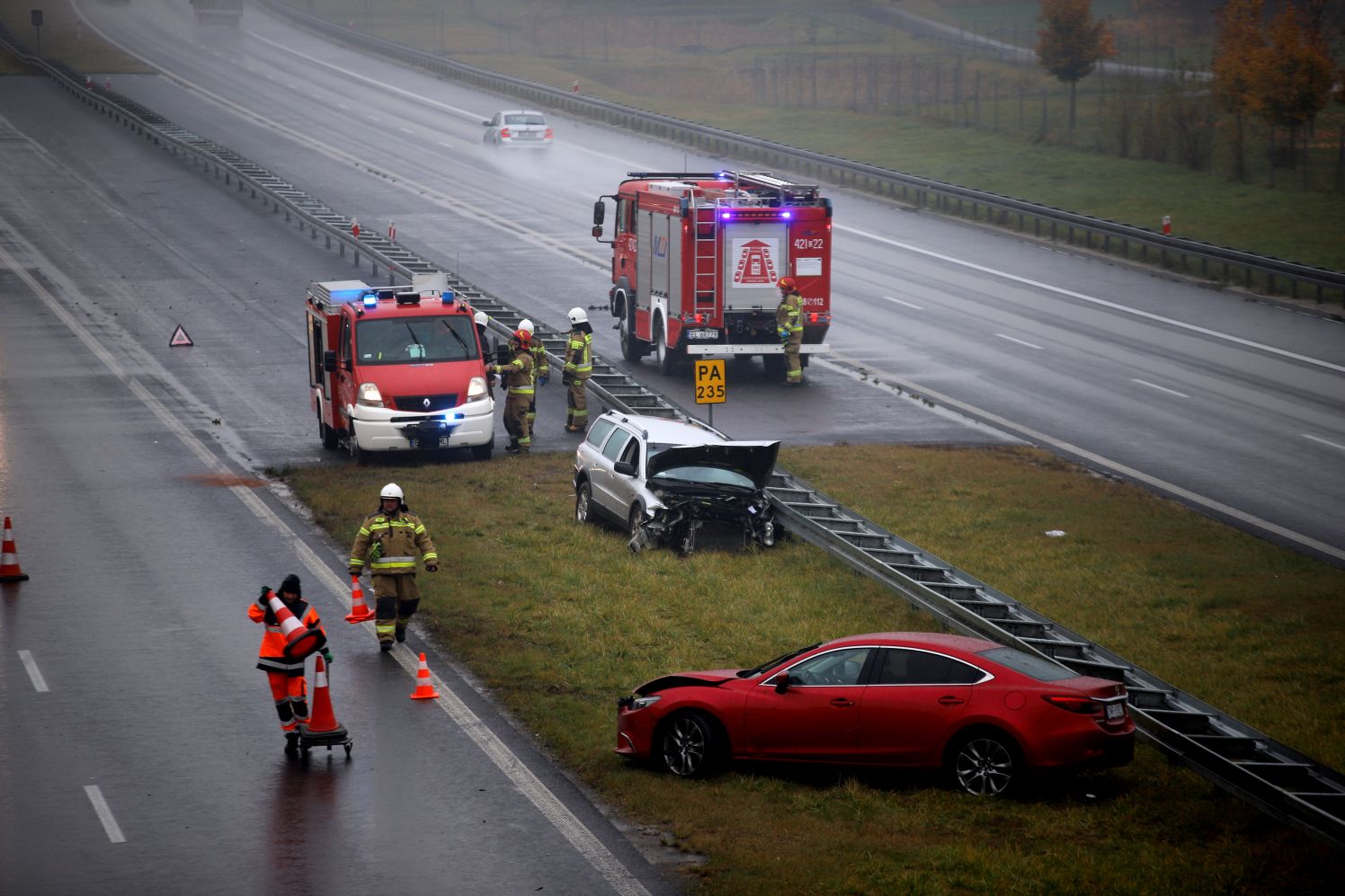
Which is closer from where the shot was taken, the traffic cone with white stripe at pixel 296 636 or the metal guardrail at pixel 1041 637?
the metal guardrail at pixel 1041 637

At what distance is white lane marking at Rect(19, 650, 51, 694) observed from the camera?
52.4 ft

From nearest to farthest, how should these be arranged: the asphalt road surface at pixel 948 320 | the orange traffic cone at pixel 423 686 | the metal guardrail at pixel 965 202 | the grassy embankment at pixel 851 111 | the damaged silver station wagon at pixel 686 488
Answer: the orange traffic cone at pixel 423 686, the damaged silver station wagon at pixel 686 488, the asphalt road surface at pixel 948 320, the metal guardrail at pixel 965 202, the grassy embankment at pixel 851 111

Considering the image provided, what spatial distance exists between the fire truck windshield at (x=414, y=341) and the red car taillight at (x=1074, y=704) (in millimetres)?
15000

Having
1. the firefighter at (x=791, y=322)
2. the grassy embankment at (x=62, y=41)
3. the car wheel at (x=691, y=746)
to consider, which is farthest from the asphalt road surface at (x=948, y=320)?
the car wheel at (x=691, y=746)

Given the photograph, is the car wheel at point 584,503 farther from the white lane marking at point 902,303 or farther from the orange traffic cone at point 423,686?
the white lane marking at point 902,303

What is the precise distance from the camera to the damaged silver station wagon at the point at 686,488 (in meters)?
20.7

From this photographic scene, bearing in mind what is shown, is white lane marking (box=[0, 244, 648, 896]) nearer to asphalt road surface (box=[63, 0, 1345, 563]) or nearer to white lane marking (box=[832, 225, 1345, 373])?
asphalt road surface (box=[63, 0, 1345, 563])

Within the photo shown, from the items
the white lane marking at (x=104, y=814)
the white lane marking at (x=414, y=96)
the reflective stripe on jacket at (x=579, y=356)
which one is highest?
the white lane marking at (x=414, y=96)

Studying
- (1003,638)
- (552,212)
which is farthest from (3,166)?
(1003,638)

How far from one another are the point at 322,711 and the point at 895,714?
15.0ft

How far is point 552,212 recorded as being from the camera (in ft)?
159

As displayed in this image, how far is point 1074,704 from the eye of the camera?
42.2 ft

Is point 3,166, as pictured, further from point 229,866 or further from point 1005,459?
point 229,866

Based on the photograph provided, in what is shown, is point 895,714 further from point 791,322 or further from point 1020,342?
point 1020,342
